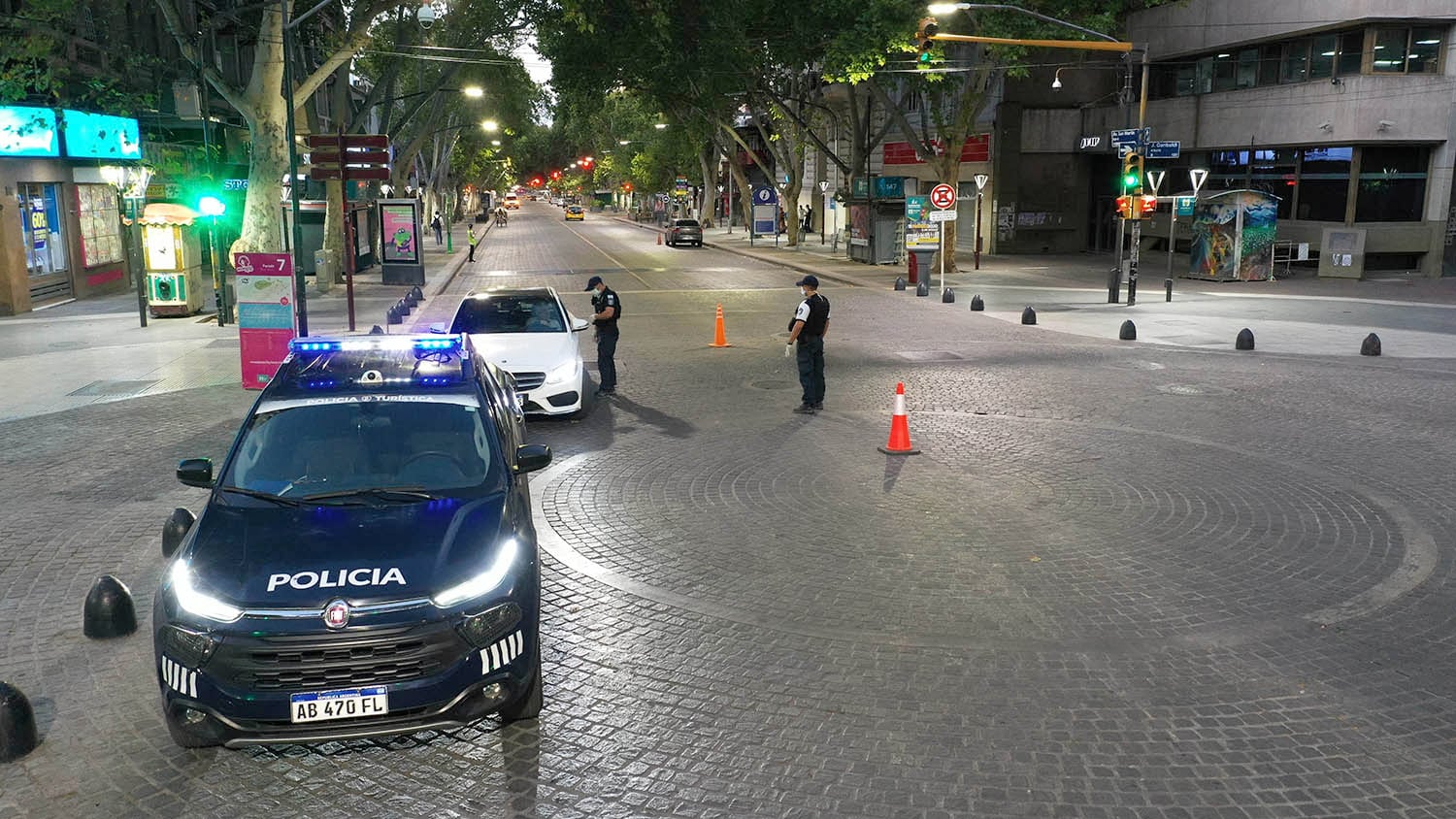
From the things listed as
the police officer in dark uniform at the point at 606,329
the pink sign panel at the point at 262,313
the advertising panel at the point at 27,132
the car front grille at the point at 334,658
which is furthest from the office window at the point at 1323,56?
the car front grille at the point at 334,658

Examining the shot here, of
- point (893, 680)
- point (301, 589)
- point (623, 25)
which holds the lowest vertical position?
point (893, 680)

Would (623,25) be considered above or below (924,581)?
above

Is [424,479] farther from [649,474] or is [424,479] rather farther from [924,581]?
[649,474]

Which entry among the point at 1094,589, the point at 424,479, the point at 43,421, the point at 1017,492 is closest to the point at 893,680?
the point at 1094,589

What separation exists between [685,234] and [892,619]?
2008 inches

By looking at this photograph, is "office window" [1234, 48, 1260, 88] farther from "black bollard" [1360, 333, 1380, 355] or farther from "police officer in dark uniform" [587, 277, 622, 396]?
"police officer in dark uniform" [587, 277, 622, 396]

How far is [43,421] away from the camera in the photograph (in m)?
13.8

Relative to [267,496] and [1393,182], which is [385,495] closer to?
[267,496]

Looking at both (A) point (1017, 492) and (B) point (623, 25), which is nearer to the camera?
(A) point (1017, 492)

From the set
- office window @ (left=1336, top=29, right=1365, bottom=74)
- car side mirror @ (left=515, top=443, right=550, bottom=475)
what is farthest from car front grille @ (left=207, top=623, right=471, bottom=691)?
office window @ (left=1336, top=29, right=1365, bottom=74)

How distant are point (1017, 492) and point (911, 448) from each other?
1.86 metres

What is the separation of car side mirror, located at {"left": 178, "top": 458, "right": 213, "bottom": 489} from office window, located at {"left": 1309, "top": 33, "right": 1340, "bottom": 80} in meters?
37.1

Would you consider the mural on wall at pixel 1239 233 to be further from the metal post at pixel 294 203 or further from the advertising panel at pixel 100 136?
the advertising panel at pixel 100 136

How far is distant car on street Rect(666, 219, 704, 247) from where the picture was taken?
57.2m
